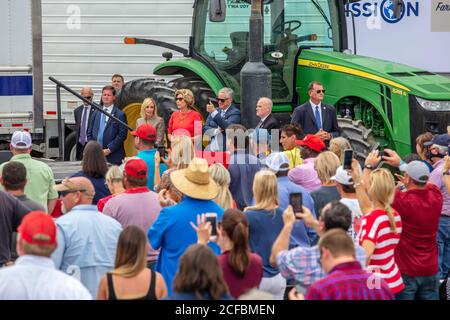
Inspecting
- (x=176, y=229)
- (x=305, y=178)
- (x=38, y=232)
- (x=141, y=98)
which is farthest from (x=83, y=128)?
(x=38, y=232)

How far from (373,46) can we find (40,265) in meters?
15.0

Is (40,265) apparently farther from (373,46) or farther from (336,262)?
(373,46)

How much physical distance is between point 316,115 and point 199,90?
1918mm

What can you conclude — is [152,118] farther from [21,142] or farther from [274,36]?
[21,142]

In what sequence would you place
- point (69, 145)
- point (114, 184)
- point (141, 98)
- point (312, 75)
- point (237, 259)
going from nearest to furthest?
point (237, 259)
point (114, 184)
point (312, 75)
point (141, 98)
point (69, 145)

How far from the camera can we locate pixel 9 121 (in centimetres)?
1510

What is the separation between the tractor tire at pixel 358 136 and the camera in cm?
1354

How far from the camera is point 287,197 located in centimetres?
924

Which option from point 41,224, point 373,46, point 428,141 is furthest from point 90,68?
point 41,224

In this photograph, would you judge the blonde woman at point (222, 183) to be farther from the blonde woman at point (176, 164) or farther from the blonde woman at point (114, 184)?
the blonde woman at point (114, 184)

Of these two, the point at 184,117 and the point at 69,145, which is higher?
the point at 184,117

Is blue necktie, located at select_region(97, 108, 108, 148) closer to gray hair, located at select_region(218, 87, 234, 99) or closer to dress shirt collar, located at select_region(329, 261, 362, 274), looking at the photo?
gray hair, located at select_region(218, 87, 234, 99)

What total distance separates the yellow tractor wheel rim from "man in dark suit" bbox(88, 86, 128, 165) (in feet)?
2.68

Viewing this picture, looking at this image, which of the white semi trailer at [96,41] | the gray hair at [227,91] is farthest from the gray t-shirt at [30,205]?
the white semi trailer at [96,41]
